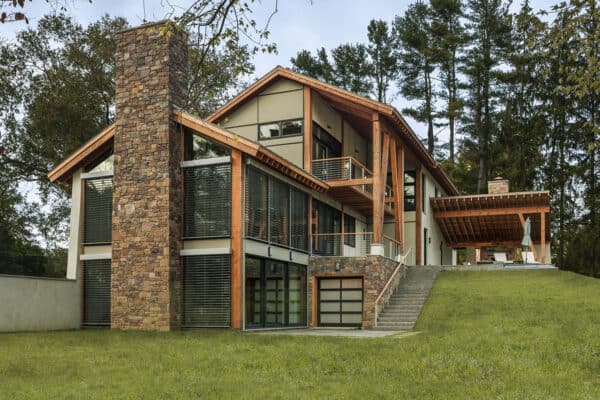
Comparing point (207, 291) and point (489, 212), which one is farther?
point (489, 212)

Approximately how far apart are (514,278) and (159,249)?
521 inches

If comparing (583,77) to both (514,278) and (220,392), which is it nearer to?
(220,392)

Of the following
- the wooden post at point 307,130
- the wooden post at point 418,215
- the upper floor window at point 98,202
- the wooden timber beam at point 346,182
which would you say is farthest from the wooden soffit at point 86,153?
the wooden post at point 418,215

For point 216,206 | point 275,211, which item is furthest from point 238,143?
point 275,211

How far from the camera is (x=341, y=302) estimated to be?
21281 millimetres

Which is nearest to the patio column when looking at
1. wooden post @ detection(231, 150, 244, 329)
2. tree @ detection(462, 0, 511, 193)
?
wooden post @ detection(231, 150, 244, 329)

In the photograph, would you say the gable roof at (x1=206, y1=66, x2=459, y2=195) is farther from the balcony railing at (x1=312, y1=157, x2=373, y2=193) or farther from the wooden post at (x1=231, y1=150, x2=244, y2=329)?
the wooden post at (x1=231, y1=150, x2=244, y2=329)

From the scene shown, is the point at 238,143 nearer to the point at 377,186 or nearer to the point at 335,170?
the point at 377,186

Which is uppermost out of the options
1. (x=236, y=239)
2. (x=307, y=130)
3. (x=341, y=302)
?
(x=307, y=130)

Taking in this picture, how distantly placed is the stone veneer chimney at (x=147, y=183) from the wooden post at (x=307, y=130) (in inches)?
206

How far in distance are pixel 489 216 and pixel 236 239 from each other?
61.6 ft

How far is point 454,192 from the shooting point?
1412 inches

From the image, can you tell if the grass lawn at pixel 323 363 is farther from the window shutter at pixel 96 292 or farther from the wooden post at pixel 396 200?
the wooden post at pixel 396 200

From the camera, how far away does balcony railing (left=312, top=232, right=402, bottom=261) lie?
2234 centimetres
